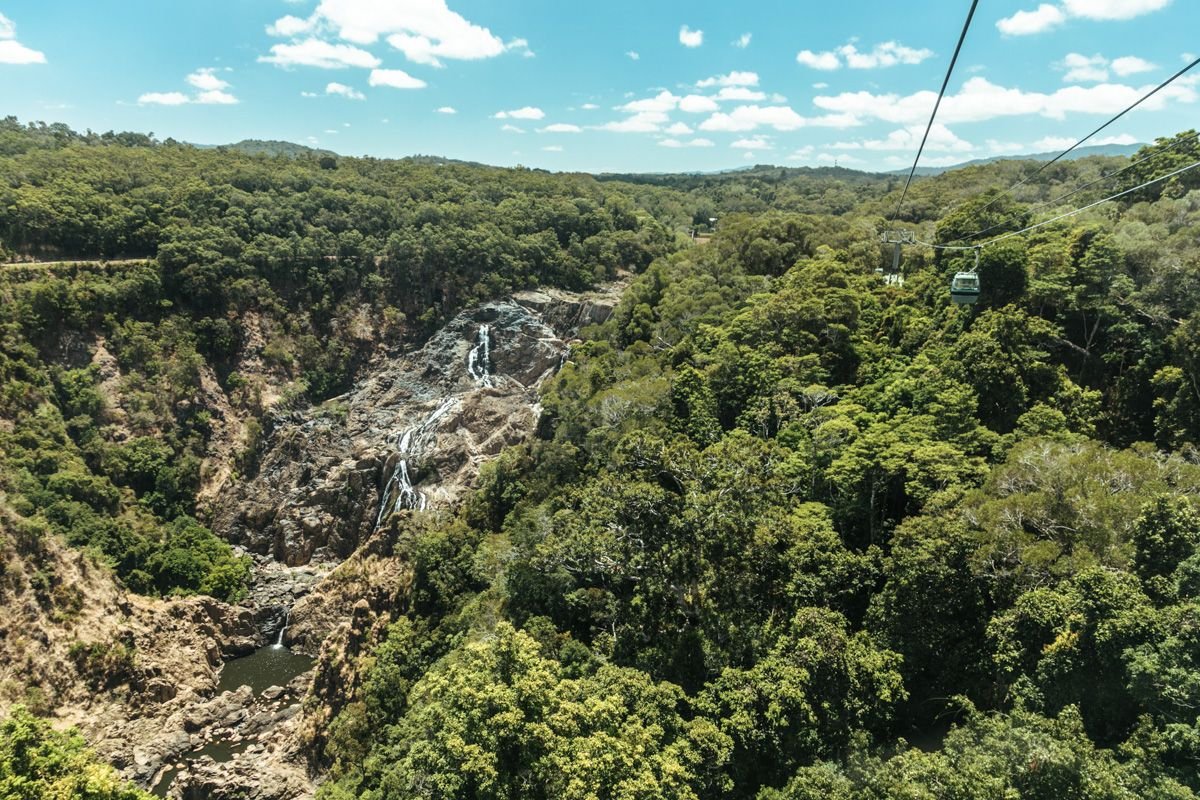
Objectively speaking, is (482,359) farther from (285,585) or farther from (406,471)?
(285,585)

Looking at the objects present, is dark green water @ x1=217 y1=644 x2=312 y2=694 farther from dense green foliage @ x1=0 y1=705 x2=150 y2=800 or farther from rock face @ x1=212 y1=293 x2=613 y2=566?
dense green foliage @ x1=0 y1=705 x2=150 y2=800

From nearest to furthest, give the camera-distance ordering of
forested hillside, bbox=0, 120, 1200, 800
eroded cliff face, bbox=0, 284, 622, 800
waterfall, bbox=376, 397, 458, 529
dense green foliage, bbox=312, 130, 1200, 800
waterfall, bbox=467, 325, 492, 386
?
dense green foliage, bbox=312, 130, 1200, 800, forested hillside, bbox=0, 120, 1200, 800, eroded cliff face, bbox=0, 284, 622, 800, waterfall, bbox=376, 397, 458, 529, waterfall, bbox=467, 325, 492, 386

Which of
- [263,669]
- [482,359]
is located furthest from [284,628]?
[482,359]

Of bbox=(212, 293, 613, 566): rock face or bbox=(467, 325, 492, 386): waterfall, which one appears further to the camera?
bbox=(467, 325, 492, 386): waterfall

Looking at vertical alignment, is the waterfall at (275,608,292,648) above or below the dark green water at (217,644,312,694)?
above

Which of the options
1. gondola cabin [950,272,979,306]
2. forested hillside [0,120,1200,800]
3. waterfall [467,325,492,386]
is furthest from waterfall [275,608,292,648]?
gondola cabin [950,272,979,306]

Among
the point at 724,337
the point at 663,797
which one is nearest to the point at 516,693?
the point at 663,797

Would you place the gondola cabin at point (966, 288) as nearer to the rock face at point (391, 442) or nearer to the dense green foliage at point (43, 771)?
the dense green foliage at point (43, 771)

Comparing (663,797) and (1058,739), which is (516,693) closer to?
(663,797)
